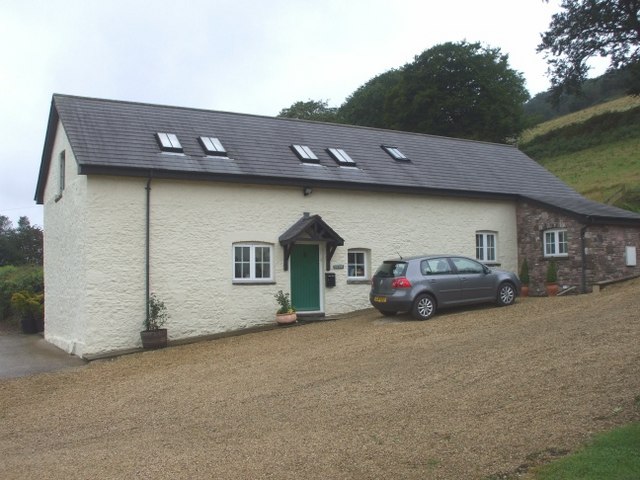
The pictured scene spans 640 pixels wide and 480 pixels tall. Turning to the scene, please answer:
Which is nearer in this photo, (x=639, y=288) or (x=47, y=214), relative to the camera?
(x=639, y=288)

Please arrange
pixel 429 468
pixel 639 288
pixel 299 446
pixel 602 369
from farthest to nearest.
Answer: pixel 639 288 → pixel 602 369 → pixel 299 446 → pixel 429 468

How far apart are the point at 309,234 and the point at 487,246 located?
720 cm

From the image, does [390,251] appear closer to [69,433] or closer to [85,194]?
[85,194]

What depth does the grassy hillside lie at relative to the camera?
1230 inches

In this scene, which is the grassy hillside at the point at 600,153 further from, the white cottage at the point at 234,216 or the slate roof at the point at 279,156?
the white cottage at the point at 234,216

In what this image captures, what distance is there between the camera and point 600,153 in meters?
42.4

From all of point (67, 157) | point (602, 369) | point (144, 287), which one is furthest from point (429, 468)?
point (67, 157)

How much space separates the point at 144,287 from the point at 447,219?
9965 millimetres

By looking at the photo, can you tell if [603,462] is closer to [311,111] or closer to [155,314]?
[155,314]

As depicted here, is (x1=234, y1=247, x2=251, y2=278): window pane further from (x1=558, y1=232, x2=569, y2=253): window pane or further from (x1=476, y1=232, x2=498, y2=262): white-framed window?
(x1=558, y1=232, x2=569, y2=253): window pane

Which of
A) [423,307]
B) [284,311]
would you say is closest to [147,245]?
[284,311]

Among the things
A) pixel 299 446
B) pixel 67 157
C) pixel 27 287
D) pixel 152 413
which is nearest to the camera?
pixel 299 446

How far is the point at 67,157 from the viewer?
1723 centimetres

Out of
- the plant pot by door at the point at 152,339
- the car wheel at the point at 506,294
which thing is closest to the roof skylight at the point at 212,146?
→ the plant pot by door at the point at 152,339
